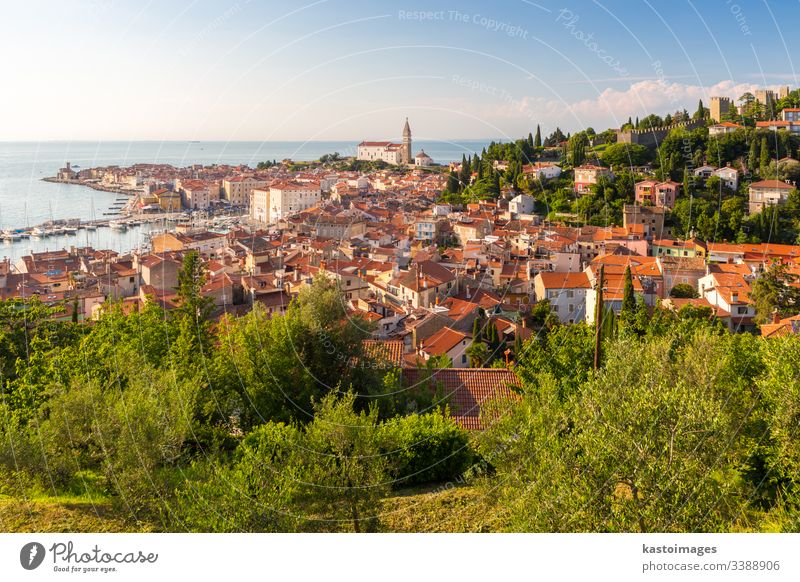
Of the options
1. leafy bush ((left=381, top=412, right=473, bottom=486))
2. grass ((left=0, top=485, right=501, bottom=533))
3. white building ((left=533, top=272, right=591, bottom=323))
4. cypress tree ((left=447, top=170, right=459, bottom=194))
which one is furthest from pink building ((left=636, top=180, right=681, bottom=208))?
grass ((left=0, top=485, right=501, bottom=533))

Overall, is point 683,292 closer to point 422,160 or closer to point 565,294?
point 565,294

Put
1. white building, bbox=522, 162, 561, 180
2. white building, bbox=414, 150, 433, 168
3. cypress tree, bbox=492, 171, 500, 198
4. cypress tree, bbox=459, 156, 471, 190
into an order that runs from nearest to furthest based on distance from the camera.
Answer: cypress tree, bbox=492, 171, 500, 198 → white building, bbox=522, 162, 561, 180 → cypress tree, bbox=459, 156, 471, 190 → white building, bbox=414, 150, 433, 168

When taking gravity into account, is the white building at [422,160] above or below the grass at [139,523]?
above

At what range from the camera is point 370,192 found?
25.1 m

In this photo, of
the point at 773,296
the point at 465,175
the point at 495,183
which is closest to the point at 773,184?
the point at 495,183

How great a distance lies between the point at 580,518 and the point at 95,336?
13.5 ft

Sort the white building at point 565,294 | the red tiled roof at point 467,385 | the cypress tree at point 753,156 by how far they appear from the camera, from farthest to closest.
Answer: the cypress tree at point 753,156, the white building at point 565,294, the red tiled roof at point 467,385

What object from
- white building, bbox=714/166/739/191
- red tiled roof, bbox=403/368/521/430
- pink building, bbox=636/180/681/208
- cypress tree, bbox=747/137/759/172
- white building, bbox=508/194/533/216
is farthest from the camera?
white building, bbox=508/194/533/216

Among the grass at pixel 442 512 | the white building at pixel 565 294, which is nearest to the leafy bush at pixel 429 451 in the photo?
the grass at pixel 442 512

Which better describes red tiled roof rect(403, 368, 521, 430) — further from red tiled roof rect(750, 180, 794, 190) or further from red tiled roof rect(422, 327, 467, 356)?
red tiled roof rect(750, 180, 794, 190)

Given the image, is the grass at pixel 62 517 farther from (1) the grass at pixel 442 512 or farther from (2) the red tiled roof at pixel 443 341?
(2) the red tiled roof at pixel 443 341

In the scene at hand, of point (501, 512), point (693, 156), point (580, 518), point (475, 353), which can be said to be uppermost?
point (693, 156)
